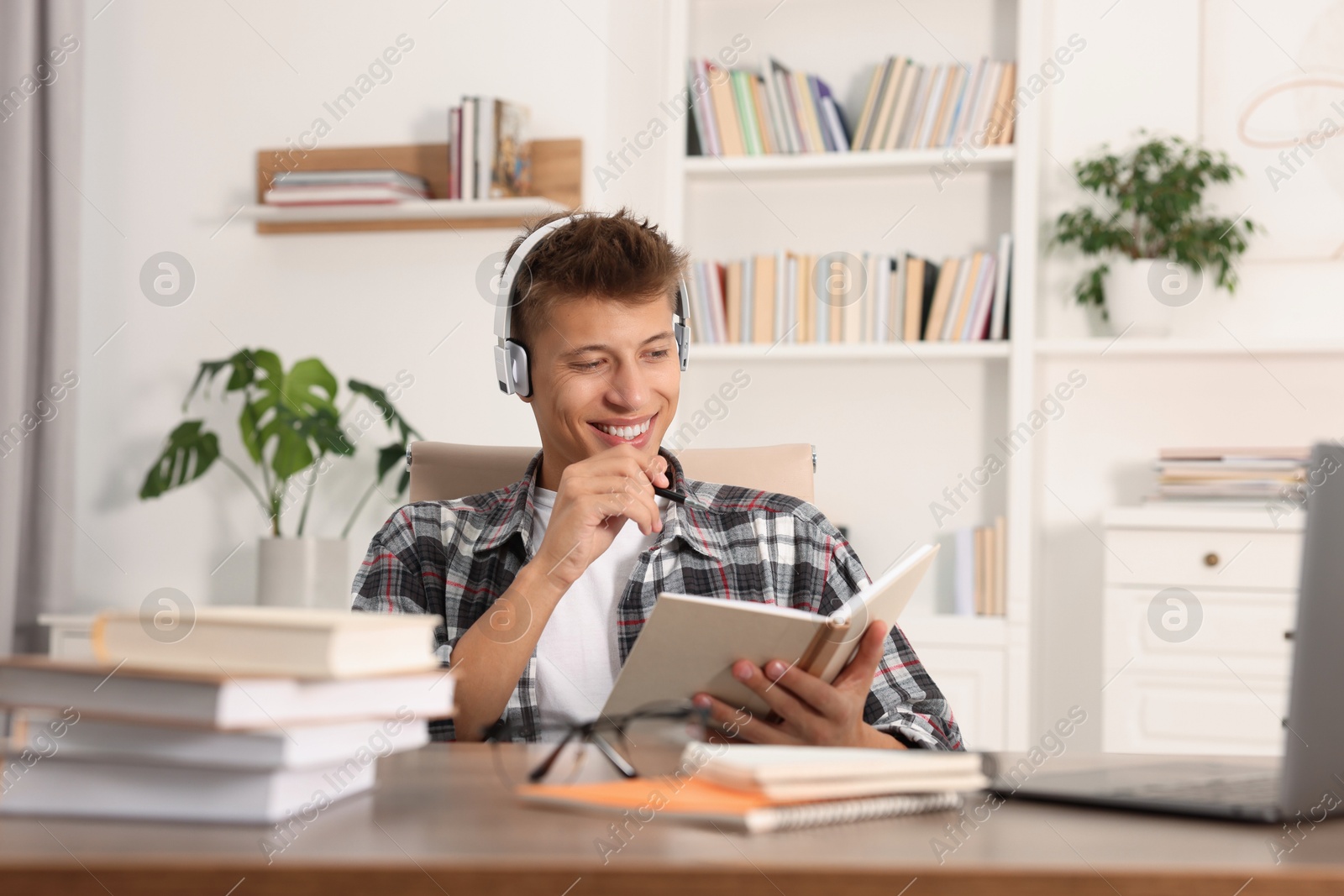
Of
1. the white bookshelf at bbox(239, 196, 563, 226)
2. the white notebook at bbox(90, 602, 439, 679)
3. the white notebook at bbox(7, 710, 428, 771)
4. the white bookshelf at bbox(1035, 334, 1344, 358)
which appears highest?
the white bookshelf at bbox(239, 196, 563, 226)

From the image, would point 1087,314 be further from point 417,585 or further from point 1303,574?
point 1303,574

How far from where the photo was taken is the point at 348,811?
25.0 inches

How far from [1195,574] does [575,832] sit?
82.8 inches

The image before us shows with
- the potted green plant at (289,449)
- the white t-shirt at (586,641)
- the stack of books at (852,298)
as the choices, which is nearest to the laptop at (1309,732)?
the white t-shirt at (586,641)

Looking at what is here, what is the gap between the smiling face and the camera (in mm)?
1405

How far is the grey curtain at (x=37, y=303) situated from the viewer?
8.89 feet

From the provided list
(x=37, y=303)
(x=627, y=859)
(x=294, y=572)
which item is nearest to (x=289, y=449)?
(x=294, y=572)

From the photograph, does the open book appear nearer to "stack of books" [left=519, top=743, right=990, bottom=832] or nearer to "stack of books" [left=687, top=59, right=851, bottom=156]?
"stack of books" [left=519, top=743, right=990, bottom=832]

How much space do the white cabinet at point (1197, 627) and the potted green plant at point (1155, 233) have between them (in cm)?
52

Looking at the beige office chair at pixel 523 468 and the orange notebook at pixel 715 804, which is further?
the beige office chair at pixel 523 468

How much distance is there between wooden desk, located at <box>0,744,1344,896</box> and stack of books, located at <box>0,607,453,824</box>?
16 mm

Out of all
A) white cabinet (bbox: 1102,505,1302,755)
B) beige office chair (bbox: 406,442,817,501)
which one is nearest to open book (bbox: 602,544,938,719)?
beige office chair (bbox: 406,442,817,501)

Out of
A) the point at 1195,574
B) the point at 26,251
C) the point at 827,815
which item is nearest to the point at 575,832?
the point at 827,815

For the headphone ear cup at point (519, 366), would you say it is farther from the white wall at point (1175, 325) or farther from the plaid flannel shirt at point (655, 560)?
the white wall at point (1175, 325)
